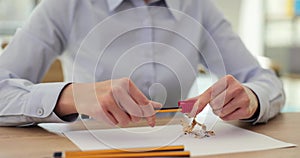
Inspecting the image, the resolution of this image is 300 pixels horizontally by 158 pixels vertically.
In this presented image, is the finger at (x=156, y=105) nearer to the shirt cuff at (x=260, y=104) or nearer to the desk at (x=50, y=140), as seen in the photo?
the desk at (x=50, y=140)

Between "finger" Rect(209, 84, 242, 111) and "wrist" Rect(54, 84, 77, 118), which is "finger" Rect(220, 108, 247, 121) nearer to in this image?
"finger" Rect(209, 84, 242, 111)

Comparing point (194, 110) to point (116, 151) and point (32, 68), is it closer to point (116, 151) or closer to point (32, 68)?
point (116, 151)

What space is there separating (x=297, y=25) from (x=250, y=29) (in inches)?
20.5

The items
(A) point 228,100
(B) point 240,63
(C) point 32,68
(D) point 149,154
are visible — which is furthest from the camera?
(B) point 240,63

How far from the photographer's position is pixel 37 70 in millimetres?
1026

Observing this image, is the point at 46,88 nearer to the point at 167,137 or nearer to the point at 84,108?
the point at 84,108

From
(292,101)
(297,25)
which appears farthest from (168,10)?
(297,25)

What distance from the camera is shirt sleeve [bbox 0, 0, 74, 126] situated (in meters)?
0.82

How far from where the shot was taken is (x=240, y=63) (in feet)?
3.75

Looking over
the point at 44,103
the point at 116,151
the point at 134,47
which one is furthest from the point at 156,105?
the point at 134,47

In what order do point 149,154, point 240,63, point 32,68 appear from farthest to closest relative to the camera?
point 240,63
point 32,68
point 149,154

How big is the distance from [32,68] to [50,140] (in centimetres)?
34

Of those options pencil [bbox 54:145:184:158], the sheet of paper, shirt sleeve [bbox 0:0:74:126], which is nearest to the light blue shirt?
shirt sleeve [bbox 0:0:74:126]

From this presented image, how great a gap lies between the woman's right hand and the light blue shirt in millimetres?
132
